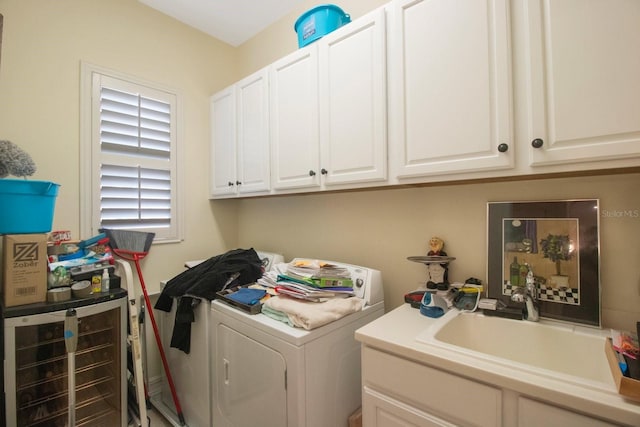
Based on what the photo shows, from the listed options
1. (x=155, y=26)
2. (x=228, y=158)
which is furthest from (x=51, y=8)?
(x=228, y=158)

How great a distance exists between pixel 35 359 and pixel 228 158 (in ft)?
5.37

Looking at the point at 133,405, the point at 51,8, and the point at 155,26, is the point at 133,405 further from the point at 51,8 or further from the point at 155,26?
the point at 155,26

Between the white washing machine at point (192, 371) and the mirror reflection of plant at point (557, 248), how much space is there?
1.61 m

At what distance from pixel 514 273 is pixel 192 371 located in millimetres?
1921

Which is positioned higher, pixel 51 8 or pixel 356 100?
pixel 51 8

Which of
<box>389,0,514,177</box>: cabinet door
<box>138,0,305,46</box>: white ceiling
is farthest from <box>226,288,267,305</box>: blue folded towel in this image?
<box>138,0,305,46</box>: white ceiling

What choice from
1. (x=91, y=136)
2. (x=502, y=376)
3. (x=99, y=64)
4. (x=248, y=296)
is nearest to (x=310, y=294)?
(x=248, y=296)

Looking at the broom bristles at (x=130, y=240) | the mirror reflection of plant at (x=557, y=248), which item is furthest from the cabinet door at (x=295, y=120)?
the mirror reflection of plant at (x=557, y=248)

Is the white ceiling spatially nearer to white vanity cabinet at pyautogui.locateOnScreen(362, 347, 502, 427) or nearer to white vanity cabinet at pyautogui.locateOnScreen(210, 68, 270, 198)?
white vanity cabinet at pyautogui.locateOnScreen(210, 68, 270, 198)

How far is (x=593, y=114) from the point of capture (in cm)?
94

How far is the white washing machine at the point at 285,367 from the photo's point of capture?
47.8 inches

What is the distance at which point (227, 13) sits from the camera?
2.30 metres

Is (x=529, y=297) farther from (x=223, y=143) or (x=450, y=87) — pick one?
(x=223, y=143)

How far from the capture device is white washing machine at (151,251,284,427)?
1690 millimetres
